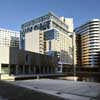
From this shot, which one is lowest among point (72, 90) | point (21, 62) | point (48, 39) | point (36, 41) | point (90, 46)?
point (72, 90)

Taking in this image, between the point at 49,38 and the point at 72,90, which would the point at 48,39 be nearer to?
the point at 49,38

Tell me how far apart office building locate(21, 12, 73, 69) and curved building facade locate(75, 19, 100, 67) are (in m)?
8.04

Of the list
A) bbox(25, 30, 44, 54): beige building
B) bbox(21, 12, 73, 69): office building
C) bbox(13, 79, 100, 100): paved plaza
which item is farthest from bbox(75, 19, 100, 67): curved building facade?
bbox(13, 79, 100, 100): paved plaza

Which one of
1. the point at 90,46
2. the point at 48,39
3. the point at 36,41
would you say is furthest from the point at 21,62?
the point at 90,46

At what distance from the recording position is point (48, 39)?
134 meters

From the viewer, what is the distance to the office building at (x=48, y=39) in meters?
132

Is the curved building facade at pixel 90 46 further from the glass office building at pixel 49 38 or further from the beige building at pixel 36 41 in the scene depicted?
the beige building at pixel 36 41

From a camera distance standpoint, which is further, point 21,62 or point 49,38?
point 49,38

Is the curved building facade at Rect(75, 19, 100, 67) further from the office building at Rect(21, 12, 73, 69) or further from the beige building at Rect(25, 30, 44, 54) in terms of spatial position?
the beige building at Rect(25, 30, 44, 54)

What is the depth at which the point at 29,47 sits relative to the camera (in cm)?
14088

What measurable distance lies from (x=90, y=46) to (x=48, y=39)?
31.1 meters

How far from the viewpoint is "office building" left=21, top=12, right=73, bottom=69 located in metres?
132

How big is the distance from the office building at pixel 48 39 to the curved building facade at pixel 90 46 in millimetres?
8043

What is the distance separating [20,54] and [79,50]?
82674 millimetres
